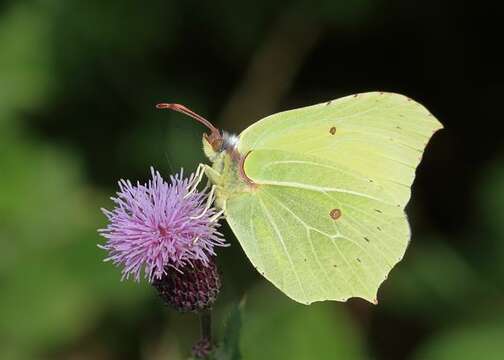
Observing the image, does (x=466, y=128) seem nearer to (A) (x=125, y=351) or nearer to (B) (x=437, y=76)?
(B) (x=437, y=76)

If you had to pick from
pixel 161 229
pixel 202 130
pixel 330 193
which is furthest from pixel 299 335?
pixel 202 130

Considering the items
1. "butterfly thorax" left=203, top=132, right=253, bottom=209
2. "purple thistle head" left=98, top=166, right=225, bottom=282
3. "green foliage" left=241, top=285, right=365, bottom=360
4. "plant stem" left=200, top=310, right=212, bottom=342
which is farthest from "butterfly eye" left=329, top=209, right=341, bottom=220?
"green foliage" left=241, top=285, right=365, bottom=360

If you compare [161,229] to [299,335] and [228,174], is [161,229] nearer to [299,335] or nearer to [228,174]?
[228,174]

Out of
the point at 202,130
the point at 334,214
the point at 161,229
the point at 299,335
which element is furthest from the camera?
the point at 202,130

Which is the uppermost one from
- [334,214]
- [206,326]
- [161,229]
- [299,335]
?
[334,214]

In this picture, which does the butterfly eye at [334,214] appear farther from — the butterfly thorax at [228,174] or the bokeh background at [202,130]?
the bokeh background at [202,130]

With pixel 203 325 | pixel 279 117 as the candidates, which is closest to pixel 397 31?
pixel 279 117
